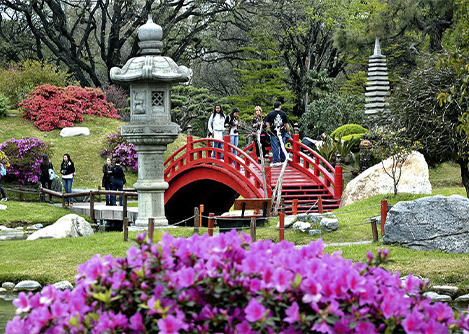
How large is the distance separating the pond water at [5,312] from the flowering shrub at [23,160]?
17858 mm

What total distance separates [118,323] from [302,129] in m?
34.6

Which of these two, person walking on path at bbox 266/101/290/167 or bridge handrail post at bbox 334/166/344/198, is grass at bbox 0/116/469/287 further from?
person walking on path at bbox 266/101/290/167

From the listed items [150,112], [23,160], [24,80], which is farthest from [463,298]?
[24,80]

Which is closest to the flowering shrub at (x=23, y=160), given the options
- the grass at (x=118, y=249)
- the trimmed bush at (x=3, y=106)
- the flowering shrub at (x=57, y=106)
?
the grass at (x=118, y=249)

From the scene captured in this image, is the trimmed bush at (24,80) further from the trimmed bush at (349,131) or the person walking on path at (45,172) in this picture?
the trimmed bush at (349,131)

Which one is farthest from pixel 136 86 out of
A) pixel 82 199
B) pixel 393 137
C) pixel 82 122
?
pixel 82 122

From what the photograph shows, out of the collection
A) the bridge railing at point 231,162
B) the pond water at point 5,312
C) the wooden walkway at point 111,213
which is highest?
the bridge railing at point 231,162

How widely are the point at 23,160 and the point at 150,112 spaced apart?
13.3 metres

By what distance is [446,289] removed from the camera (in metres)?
11.3

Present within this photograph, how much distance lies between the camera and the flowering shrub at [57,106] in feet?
117

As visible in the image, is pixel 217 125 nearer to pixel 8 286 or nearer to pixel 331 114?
pixel 8 286

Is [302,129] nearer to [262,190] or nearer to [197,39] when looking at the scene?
[197,39]

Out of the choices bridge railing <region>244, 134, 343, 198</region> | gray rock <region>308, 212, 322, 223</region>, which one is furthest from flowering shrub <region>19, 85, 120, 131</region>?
gray rock <region>308, 212, 322, 223</region>

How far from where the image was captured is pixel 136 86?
17.3 m
